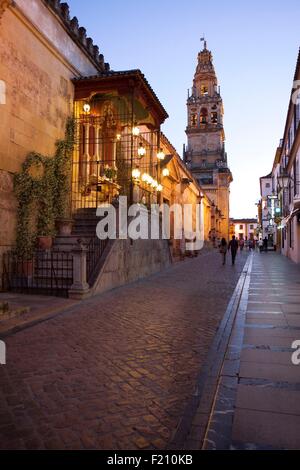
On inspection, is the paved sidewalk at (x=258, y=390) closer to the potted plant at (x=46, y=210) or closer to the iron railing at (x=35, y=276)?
the iron railing at (x=35, y=276)

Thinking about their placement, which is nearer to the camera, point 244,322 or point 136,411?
point 136,411

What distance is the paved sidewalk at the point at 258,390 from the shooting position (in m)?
2.67

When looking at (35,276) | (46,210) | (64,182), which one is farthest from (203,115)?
(35,276)

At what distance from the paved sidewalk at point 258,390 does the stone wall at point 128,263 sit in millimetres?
4171

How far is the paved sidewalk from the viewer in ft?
8.75

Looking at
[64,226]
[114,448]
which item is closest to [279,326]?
[114,448]

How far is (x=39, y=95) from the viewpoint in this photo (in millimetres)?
10922

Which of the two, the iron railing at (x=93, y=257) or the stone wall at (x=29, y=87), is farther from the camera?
the iron railing at (x=93, y=257)

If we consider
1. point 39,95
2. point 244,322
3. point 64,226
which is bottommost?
point 244,322

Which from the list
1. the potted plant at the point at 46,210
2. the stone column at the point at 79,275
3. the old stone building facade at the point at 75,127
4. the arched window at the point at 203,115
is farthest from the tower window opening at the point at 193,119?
the stone column at the point at 79,275

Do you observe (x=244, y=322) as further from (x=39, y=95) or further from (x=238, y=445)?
(x=39, y=95)

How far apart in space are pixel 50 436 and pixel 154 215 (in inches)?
513

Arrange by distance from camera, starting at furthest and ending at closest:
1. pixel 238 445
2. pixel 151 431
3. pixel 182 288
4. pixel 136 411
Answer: pixel 182 288
pixel 136 411
pixel 151 431
pixel 238 445

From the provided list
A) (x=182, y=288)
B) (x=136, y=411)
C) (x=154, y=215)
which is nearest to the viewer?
(x=136, y=411)
